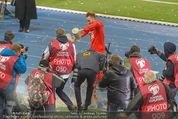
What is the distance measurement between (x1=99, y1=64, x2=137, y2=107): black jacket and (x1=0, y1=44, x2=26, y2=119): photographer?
5.50 feet

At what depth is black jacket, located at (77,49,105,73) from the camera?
20.7 feet

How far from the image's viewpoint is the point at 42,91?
5160mm

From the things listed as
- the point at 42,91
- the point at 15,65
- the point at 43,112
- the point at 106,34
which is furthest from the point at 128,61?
the point at 106,34

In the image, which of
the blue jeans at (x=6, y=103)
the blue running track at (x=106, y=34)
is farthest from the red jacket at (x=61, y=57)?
the blue running track at (x=106, y=34)

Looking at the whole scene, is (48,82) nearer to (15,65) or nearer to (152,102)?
(15,65)

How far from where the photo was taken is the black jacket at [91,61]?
6312mm

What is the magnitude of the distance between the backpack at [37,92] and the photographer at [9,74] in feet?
1.85

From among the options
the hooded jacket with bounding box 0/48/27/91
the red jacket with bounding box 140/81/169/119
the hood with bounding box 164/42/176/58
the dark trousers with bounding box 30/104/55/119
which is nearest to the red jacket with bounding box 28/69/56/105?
the dark trousers with bounding box 30/104/55/119

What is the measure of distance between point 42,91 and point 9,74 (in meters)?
0.84

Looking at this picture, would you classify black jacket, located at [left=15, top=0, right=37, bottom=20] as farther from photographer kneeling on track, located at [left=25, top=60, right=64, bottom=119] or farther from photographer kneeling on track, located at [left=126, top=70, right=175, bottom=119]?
photographer kneeling on track, located at [left=126, top=70, right=175, bottom=119]

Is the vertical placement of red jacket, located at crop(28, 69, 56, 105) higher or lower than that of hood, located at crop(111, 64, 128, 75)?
lower

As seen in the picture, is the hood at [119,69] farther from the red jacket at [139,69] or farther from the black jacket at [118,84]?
the red jacket at [139,69]

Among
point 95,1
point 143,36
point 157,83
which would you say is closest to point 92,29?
point 157,83

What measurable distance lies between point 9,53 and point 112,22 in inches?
383
